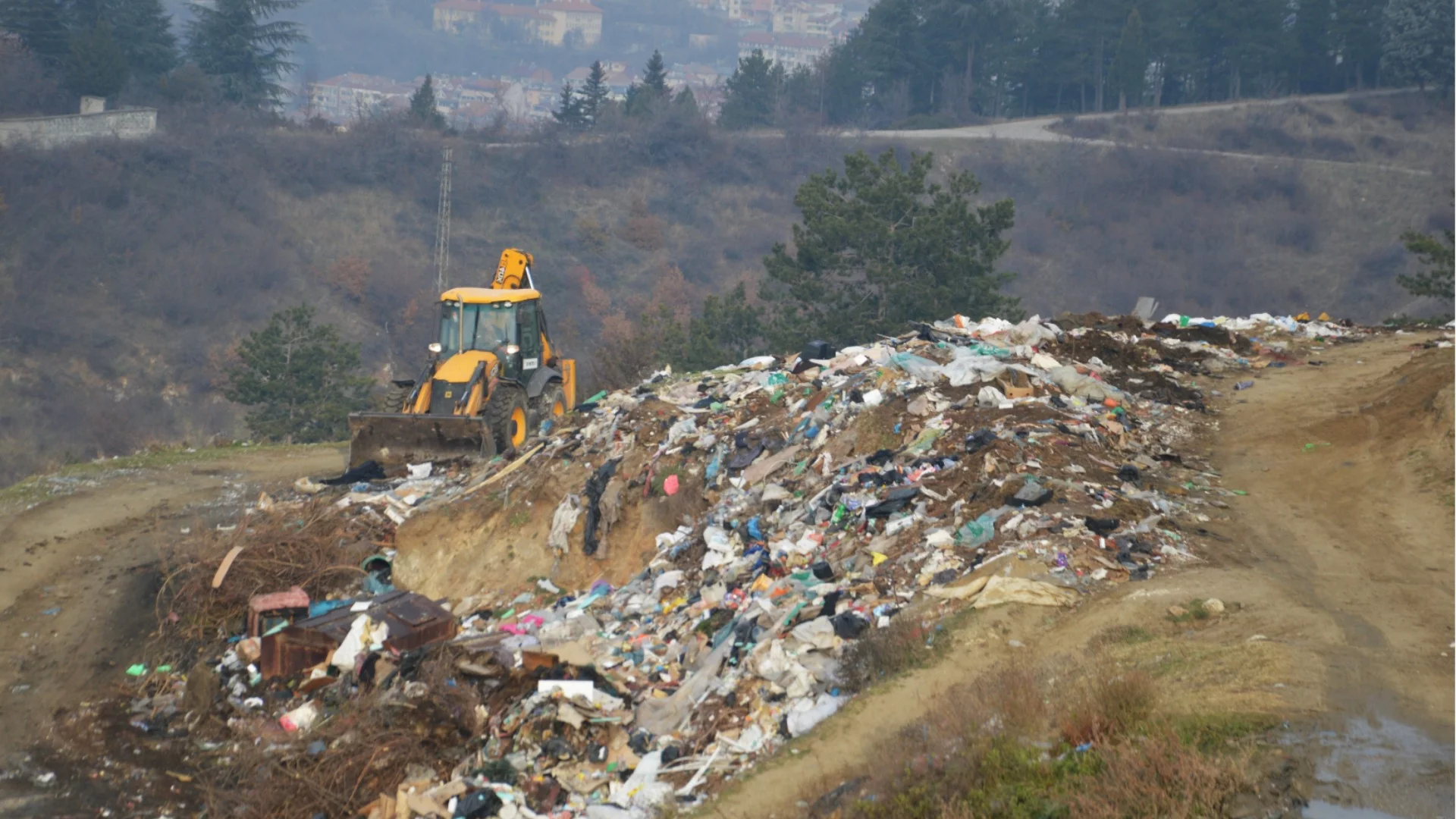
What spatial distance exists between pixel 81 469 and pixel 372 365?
3030 centimetres

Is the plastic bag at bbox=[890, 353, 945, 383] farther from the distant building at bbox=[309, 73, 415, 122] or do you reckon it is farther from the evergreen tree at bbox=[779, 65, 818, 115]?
the distant building at bbox=[309, 73, 415, 122]

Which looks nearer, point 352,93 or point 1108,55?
point 1108,55

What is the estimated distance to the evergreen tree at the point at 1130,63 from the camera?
2643 inches

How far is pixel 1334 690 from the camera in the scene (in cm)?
688

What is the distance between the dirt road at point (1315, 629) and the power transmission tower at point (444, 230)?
41893 mm

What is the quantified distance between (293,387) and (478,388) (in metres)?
13.1

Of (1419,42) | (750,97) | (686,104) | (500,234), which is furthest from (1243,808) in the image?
(750,97)

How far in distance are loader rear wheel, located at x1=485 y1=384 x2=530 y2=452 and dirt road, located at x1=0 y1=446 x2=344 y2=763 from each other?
9.60 feet

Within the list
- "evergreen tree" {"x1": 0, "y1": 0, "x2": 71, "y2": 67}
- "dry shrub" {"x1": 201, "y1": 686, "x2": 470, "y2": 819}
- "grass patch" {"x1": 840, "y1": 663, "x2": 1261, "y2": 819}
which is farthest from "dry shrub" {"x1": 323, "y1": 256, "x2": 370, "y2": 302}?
"grass patch" {"x1": 840, "y1": 663, "x2": 1261, "y2": 819}

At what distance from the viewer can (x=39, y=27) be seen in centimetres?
5803

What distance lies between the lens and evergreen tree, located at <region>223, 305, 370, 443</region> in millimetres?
26938

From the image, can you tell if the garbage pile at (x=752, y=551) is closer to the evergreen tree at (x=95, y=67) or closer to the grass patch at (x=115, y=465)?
the grass patch at (x=115, y=465)

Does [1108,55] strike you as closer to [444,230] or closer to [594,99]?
[594,99]

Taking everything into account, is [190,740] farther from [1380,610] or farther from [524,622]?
[1380,610]
